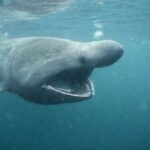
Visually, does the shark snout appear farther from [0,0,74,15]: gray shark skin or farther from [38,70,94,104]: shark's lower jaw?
[0,0,74,15]: gray shark skin

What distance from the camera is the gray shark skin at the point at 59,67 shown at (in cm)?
602

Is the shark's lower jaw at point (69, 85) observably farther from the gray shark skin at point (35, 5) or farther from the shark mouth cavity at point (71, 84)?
the gray shark skin at point (35, 5)

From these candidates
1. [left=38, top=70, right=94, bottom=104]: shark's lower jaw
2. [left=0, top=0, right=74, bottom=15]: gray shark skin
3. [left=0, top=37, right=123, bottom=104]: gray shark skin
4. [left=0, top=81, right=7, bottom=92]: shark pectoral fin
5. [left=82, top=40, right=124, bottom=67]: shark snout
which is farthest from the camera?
[left=0, top=0, right=74, bottom=15]: gray shark skin

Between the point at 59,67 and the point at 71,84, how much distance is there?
50 centimetres

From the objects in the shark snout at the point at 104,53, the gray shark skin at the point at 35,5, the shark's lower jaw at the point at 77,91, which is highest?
the shark snout at the point at 104,53

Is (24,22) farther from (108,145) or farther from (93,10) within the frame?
(108,145)

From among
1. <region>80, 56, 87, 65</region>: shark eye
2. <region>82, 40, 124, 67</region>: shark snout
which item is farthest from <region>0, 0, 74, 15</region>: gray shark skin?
<region>82, 40, 124, 67</region>: shark snout

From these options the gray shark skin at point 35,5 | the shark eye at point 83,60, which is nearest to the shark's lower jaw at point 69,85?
the shark eye at point 83,60

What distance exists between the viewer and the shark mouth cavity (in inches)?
255

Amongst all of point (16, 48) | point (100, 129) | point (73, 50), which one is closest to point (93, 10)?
point (16, 48)

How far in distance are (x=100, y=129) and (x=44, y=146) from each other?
47.4ft

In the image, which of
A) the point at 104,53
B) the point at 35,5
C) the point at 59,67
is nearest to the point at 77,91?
the point at 59,67

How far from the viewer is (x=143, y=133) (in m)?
34.1

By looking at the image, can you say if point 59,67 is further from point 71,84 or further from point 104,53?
point 104,53
